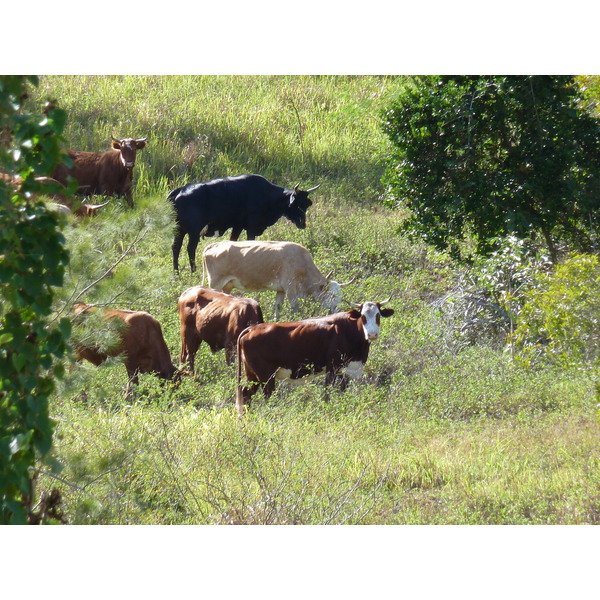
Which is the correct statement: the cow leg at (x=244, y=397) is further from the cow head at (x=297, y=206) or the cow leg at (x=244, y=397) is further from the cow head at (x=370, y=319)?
the cow head at (x=297, y=206)

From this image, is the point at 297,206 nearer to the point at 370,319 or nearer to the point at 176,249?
the point at 176,249

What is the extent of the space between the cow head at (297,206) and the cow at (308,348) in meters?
3.00

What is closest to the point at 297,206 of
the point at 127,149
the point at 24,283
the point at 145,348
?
the point at 127,149

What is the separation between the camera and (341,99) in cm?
991

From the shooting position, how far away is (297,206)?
439 inches

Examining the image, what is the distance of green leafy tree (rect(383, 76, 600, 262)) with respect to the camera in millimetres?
8453

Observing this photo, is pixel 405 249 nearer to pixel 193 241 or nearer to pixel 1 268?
pixel 193 241

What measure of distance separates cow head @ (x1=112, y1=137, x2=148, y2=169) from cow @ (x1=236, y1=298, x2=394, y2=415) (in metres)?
3.50

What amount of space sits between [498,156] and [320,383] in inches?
107

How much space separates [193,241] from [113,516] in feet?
18.7

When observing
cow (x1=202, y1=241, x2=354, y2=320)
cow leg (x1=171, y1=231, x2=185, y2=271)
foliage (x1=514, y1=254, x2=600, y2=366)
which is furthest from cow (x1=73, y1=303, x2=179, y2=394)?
foliage (x1=514, y1=254, x2=600, y2=366)

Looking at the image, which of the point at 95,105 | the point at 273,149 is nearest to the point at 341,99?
the point at 273,149

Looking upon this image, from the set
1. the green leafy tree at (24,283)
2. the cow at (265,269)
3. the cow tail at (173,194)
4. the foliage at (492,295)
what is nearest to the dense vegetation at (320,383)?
the foliage at (492,295)

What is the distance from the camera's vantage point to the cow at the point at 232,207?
419 inches
